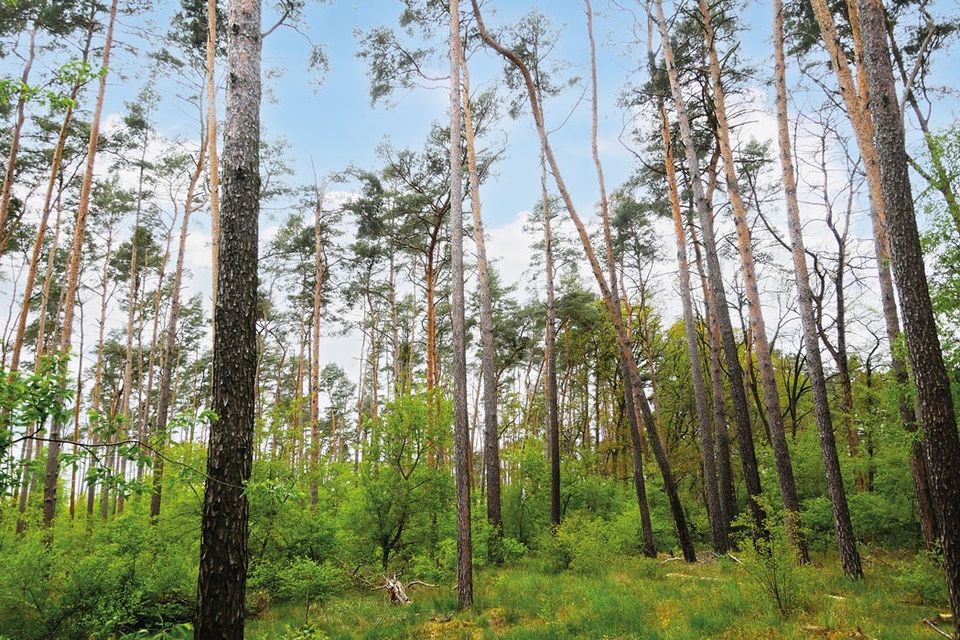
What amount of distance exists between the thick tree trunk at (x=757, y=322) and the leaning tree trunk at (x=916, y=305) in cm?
355

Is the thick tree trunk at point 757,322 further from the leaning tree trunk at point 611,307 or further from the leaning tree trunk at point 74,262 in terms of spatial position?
the leaning tree trunk at point 74,262

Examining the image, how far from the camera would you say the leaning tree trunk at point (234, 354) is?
4020mm

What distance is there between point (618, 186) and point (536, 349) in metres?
9.24

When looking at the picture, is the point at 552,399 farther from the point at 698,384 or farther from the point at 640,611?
the point at 640,611

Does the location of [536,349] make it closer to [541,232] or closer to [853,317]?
[541,232]

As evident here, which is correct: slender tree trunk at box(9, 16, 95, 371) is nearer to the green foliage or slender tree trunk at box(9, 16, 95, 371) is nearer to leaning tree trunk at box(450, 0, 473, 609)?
leaning tree trunk at box(450, 0, 473, 609)

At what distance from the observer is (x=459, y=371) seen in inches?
339

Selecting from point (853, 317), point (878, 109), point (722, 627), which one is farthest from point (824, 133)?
point (722, 627)

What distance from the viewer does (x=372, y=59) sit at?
11805mm

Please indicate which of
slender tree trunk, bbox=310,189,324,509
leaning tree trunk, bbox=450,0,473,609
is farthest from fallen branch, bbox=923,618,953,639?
slender tree trunk, bbox=310,189,324,509

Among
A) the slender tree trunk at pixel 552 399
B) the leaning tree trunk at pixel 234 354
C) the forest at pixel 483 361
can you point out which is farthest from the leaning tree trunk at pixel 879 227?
the leaning tree trunk at pixel 234 354

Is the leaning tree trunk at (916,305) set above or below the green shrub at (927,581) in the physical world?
above

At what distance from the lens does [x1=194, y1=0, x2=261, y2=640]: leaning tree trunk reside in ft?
13.2

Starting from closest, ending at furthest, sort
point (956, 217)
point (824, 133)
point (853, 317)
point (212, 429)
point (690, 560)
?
point (212, 429) < point (956, 217) < point (690, 560) < point (824, 133) < point (853, 317)
